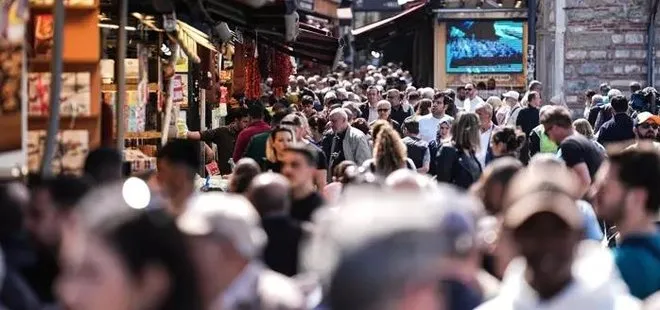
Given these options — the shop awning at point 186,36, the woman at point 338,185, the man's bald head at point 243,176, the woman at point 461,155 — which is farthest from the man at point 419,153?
the man's bald head at point 243,176

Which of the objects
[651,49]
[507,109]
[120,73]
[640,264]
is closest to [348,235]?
[640,264]

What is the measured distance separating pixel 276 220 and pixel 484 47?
86.7 ft

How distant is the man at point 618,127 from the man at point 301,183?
29.1ft

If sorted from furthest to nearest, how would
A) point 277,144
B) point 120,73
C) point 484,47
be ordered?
point 484,47
point 277,144
point 120,73

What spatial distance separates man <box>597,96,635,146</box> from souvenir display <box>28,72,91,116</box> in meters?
9.31

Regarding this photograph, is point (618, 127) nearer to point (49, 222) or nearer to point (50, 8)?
point (50, 8)

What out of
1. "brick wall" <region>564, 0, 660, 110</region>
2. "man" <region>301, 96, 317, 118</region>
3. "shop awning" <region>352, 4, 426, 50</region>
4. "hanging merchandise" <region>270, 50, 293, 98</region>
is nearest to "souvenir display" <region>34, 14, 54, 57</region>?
"hanging merchandise" <region>270, 50, 293, 98</region>

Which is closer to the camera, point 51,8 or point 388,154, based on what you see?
point 51,8

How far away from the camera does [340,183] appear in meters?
11.4

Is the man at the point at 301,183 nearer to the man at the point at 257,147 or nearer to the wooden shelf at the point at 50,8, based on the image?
the wooden shelf at the point at 50,8

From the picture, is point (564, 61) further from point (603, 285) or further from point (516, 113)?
point (603, 285)

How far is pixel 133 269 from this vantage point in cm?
373

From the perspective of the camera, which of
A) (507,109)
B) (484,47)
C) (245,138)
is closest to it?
(245,138)

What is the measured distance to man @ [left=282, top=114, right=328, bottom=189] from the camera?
12.6 meters
